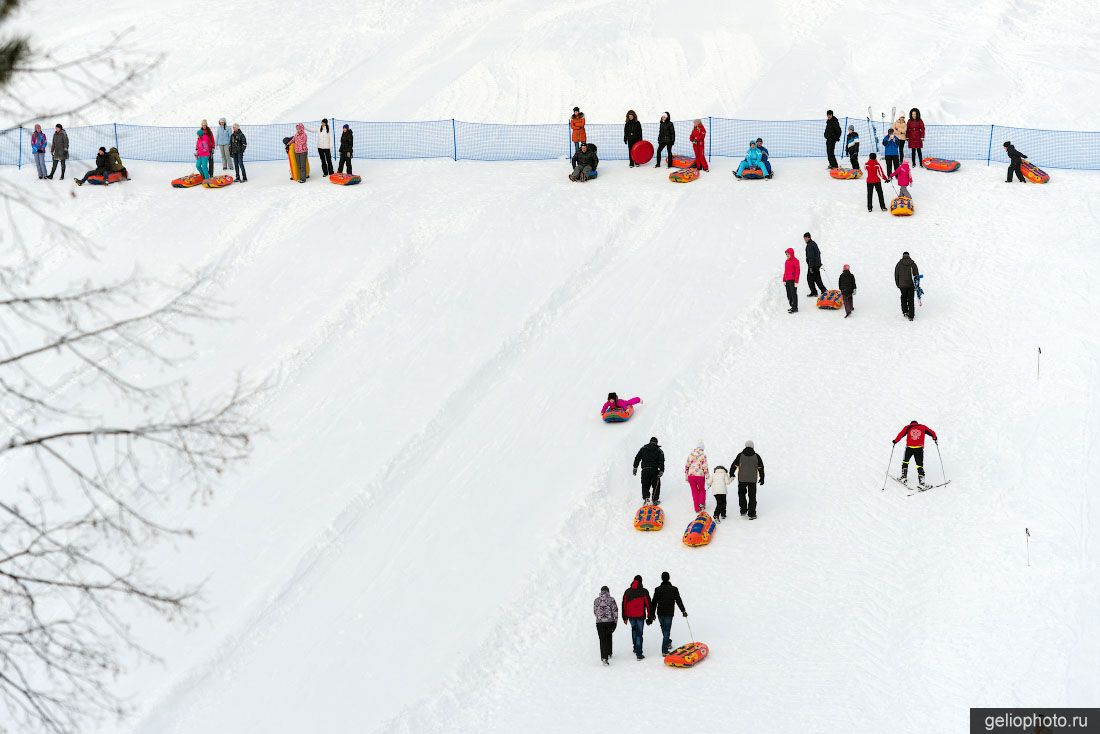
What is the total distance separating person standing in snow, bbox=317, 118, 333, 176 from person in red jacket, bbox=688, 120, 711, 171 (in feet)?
28.0

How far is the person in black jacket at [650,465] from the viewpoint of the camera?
22.5 m

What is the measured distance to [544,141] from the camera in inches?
1389

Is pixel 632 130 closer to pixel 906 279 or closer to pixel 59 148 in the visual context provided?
pixel 906 279

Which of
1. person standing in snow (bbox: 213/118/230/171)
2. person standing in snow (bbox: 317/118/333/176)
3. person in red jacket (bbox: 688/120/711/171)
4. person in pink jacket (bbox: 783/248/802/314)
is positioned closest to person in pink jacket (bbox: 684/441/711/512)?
person in pink jacket (bbox: 783/248/802/314)

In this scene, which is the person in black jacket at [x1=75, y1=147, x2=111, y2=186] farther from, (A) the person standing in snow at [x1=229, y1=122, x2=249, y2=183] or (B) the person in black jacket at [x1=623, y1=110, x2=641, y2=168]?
(B) the person in black jacket at [x1=623, y1=110, x2=641, y2=168]

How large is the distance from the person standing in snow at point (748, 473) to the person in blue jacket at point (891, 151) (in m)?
12.5

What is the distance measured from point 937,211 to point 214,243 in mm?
15804

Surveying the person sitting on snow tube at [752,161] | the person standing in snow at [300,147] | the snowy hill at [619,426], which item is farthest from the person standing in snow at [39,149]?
the person sitting on snow tube at [752,161]

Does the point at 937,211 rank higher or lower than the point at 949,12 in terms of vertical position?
lower

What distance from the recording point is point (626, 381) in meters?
26.3

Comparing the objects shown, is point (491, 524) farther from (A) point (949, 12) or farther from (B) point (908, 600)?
(A) point (949, 12)

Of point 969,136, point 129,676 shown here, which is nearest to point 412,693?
point 129,676

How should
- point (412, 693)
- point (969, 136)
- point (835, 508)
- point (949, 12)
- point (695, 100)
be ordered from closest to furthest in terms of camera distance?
point (412, 693)
point (835, 508)
point (969, 136)
point (695, 100)
point (949, 12)

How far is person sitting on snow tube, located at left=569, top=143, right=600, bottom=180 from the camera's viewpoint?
33125 millimetres
